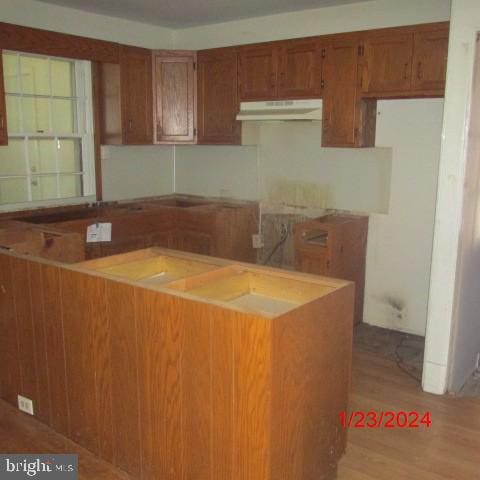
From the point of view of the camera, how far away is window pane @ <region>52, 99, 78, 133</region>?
182 inches

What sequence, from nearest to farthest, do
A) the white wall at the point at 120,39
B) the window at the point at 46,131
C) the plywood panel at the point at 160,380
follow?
the plywood panel at the point at 160,380, the white wall at the point at 120,39, the window at the point at 46,131

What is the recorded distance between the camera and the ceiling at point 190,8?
4.21 m

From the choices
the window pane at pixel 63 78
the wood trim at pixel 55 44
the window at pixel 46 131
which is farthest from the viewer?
the window pane at pixel 63 78

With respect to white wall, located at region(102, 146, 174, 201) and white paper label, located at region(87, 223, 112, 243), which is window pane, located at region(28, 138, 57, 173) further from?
white paper label, located at region(87, 223, 112, 243)

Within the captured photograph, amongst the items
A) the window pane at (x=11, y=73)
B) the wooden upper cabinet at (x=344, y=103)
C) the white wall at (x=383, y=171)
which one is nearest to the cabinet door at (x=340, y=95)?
the wooden upper cabinet at (x=344, y=103)

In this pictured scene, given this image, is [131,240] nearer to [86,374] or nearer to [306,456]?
[86,374]

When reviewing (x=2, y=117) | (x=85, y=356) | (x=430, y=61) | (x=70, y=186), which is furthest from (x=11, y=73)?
(x=430, y=61)

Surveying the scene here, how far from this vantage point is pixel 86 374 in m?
2.40

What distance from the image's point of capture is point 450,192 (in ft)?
10.1

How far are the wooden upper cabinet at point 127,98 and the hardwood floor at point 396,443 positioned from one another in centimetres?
260

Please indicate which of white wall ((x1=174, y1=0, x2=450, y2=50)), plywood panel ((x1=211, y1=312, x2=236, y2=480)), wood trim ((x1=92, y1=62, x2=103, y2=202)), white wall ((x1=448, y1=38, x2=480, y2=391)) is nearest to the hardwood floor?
white wall ((x1=448, y1=38, x2=480, y2=391))

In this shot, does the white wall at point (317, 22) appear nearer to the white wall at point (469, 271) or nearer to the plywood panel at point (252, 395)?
the white wall at point (469, 271)

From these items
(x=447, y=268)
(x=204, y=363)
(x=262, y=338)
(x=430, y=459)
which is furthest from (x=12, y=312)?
(x=447, y=268)
